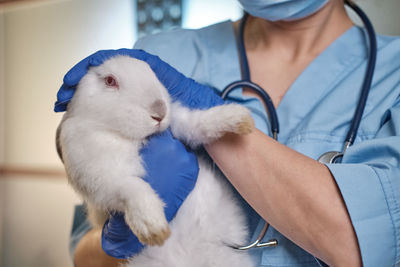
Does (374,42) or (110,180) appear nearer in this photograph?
(110,180)

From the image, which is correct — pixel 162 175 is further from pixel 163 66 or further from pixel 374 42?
pixel 374 42

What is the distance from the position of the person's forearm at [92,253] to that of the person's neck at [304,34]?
87 centimetres

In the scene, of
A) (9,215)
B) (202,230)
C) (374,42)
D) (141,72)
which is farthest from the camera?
(9,215)

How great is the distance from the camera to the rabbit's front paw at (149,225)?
0.77m

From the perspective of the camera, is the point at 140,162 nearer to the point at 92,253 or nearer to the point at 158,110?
the point at 158,110

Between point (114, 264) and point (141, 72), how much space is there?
66cm

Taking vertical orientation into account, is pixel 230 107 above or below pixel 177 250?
above

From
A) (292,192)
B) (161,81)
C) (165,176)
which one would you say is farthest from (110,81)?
(292,192)

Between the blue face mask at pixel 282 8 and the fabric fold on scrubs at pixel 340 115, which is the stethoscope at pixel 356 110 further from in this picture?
the blue face mask at pixel 282 8

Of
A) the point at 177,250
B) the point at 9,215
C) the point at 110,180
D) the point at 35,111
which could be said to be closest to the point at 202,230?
the point at 177,250

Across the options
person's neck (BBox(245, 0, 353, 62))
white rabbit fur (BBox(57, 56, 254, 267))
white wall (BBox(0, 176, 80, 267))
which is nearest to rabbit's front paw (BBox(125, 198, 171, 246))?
white rabbit fur (BBox(57, 56, 254, 267))

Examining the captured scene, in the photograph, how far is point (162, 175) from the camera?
0.99 meters

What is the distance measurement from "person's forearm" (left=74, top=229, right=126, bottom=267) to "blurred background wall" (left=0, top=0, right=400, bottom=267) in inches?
14.1

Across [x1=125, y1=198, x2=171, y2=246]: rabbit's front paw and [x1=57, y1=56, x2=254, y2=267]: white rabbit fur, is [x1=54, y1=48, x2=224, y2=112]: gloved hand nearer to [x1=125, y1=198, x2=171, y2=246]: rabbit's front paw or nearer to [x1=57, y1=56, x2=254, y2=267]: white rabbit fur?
[x1=57, y1=56, x2=254, y2=267]: white rabbit fur
